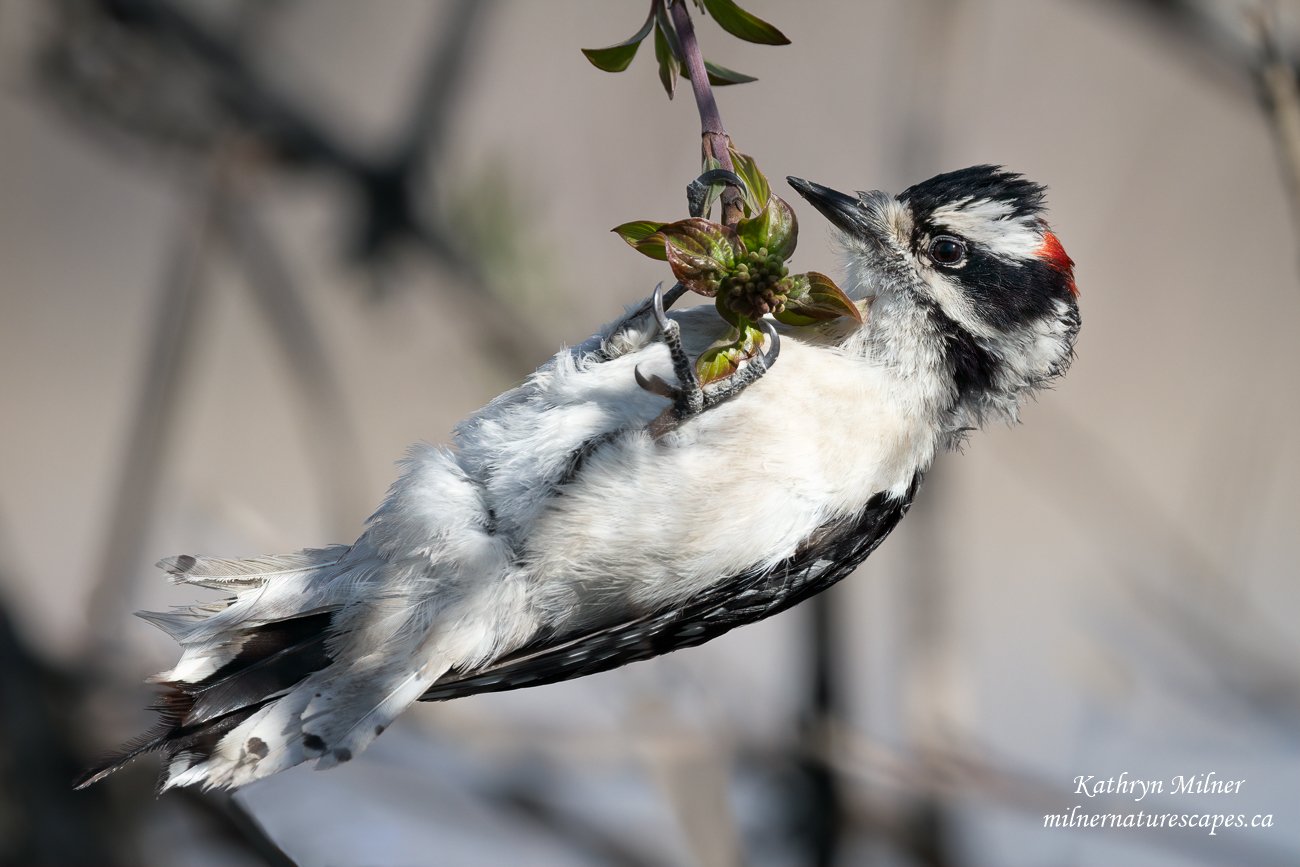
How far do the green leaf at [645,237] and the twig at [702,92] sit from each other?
0.12 metres

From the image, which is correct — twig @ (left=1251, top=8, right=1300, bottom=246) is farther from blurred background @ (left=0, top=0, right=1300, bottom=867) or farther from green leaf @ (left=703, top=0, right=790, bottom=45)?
green leaf @ (left=703, top=0, right=790, bottom=45)

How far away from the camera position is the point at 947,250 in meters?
2.71

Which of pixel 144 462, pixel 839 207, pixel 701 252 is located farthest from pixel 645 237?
pixel 144 462

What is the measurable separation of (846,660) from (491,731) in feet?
4.78

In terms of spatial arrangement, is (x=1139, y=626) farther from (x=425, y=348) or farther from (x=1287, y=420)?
(x=425, y=348)

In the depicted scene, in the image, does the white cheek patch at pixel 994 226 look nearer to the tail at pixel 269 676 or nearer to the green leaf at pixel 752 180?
the green leaf at pixel 752 180

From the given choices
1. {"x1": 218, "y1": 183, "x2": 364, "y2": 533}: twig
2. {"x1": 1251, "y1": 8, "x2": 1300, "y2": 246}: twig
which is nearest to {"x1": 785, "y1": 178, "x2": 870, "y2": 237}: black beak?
{"x1": 1251, "y1": 8, "x2": 1300, "y2": 246}: twig

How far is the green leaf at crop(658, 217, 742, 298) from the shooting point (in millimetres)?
1750


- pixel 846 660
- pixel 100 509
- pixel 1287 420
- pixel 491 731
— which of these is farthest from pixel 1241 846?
pixel 100 509

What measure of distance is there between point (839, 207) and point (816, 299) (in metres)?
0.85

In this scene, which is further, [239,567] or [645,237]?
[239,567]

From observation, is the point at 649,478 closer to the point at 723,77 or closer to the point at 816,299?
the point at 816,299

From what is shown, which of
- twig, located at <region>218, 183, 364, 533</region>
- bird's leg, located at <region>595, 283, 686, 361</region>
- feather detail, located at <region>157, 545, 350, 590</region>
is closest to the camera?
feather detail, located at <region>157, 545, 350, 590</region>

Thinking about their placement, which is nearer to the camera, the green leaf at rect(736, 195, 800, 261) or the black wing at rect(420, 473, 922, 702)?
the green leaf at rect(736, 195, 800, 261)
